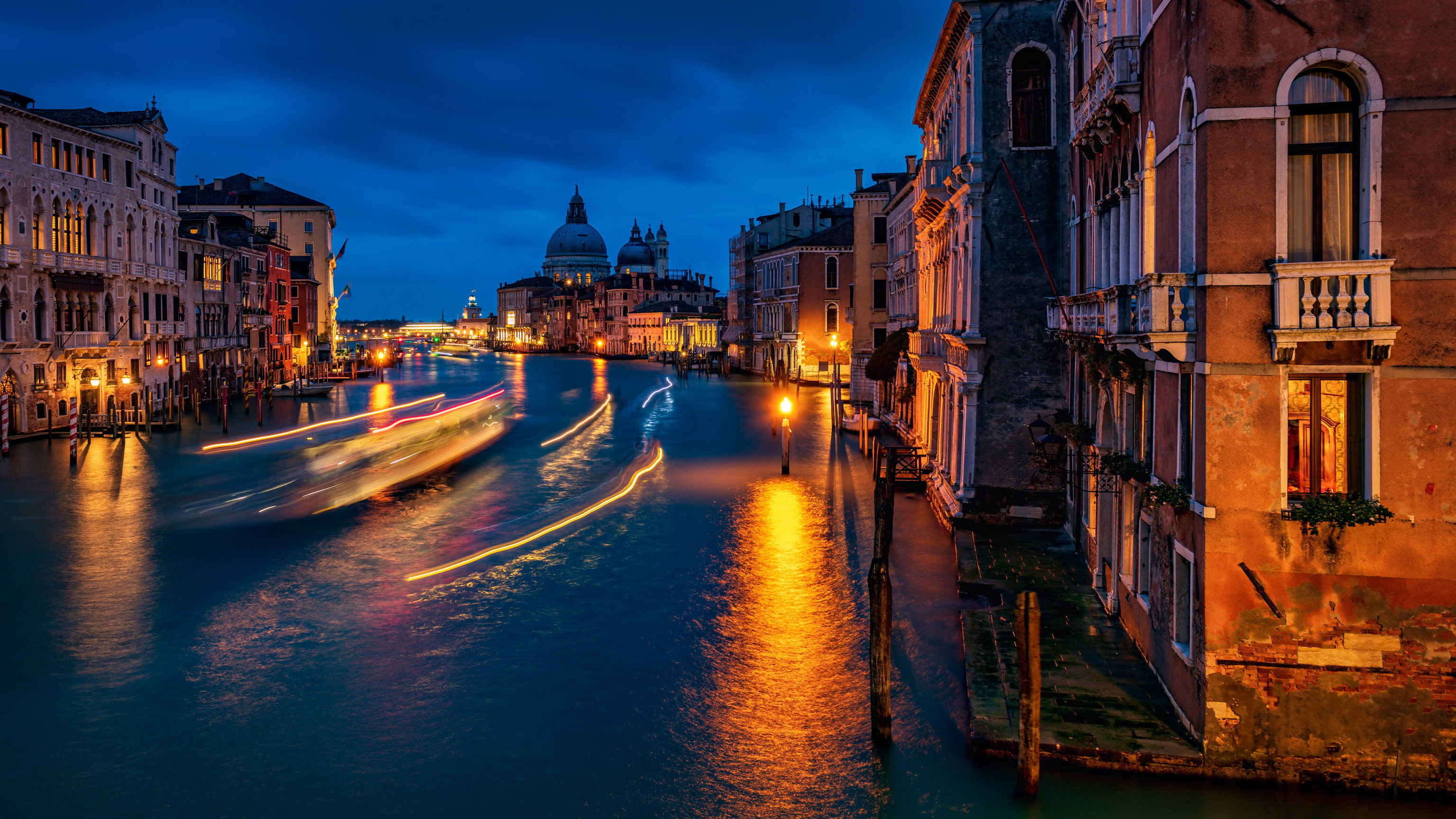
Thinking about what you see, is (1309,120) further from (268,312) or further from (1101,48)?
(268,312)

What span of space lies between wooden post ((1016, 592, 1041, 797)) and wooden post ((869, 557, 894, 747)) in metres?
1.60

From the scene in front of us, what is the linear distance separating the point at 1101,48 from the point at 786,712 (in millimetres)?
9319

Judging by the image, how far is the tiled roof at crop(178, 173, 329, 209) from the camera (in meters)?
80.1

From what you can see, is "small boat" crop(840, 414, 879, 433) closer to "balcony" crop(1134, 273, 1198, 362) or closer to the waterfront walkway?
the waterfront walkway

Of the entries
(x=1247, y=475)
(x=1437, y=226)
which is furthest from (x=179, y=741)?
(x=1437, y=226)

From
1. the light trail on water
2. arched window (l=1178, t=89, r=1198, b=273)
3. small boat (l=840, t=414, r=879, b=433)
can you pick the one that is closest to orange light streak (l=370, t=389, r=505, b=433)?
the light trail on water

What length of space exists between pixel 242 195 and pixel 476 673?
83511 mm

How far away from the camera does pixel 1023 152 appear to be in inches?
749

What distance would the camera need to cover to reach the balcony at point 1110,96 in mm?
11492

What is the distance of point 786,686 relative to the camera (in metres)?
12.4

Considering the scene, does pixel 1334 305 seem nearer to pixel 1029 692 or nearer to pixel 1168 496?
pixel 1168 496

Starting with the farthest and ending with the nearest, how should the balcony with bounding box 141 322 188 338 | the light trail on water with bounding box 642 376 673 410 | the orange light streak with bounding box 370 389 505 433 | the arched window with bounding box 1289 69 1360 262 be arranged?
the light trail on water with bounding box 642 376 673 410
the balcony with bounding box 141 322 188 338
the orange light streak with bounding box 370 389 505 433
the arched window with bounding box 1289 69 1360 262

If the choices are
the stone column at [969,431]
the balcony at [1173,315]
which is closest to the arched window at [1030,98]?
the stone column at [969,431]

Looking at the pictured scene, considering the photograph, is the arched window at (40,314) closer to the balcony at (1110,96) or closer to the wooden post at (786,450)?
the wooden post at (786,450)
